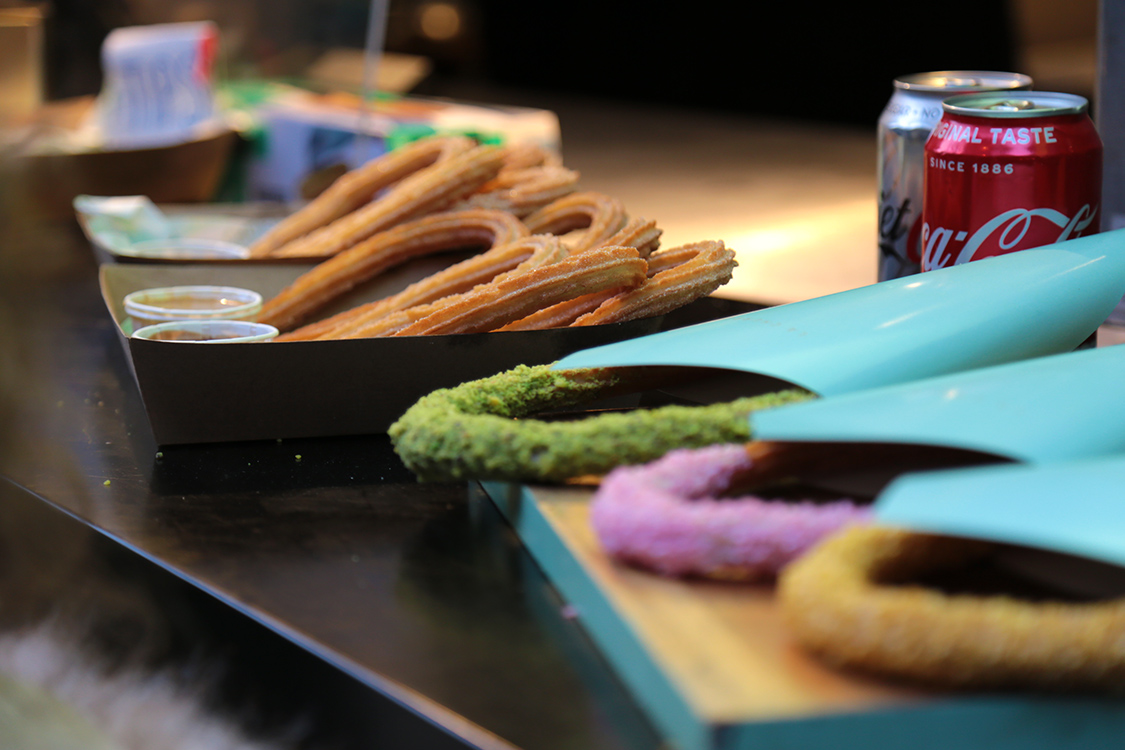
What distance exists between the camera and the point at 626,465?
384 mm

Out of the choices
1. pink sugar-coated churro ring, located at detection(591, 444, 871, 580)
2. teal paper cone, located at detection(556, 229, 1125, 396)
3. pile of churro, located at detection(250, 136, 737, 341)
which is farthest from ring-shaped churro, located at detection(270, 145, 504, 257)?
pink sugar-coated churro ring, located at detection(591, 444, 871, 580)

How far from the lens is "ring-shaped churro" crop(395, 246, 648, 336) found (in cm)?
56

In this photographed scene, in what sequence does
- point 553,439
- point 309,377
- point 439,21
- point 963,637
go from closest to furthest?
1. point 963,637
2. point 553,439
3. point 309,377
4. point 439,21

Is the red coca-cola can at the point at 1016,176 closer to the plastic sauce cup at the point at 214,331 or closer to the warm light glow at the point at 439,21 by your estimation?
the plastic sauce cup at the point at 214,331

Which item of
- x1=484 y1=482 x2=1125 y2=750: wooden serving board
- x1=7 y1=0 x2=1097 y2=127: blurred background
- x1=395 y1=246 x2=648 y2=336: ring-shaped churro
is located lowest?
x1=484 y1=482 x2=1125 y2=750: wooden serving board

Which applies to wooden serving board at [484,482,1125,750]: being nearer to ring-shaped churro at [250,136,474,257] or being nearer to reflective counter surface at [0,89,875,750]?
reflective counter surface at [0,89,875,750]

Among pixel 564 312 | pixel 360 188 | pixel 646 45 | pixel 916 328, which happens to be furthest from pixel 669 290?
pixel 646 45

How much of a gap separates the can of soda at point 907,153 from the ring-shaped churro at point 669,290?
134mm

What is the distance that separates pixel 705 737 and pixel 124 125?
1573 mm

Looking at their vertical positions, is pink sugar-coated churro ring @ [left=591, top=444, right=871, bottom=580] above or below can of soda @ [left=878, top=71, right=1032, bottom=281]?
below

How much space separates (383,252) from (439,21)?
468cm

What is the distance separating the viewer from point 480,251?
0.81 m

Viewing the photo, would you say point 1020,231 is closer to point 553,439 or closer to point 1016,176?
point 1016,176

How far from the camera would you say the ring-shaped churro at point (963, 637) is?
10.4 inches
